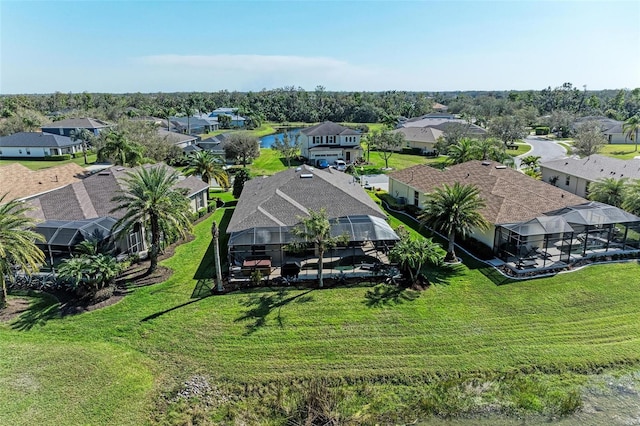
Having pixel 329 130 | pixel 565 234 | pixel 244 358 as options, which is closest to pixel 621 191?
pixel 565 234

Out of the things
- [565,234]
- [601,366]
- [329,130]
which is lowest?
[601,366]

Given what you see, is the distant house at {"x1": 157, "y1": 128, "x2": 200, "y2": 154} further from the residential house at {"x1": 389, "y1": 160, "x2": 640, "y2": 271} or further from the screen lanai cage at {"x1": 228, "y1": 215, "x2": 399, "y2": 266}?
the residential house at {"x1": 389, "y1": 160, "x2": 640, "y2": 271}

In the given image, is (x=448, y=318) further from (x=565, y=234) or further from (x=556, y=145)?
(x=556, y=145)

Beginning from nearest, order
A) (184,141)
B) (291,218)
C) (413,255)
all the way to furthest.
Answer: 1. (413,255)
2. (291,218)
3. (184,141)

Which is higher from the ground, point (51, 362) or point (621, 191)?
point (621, 191)

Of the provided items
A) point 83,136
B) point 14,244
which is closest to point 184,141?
point 83,136

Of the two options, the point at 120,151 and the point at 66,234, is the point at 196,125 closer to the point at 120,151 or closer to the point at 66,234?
the point at 120,151
